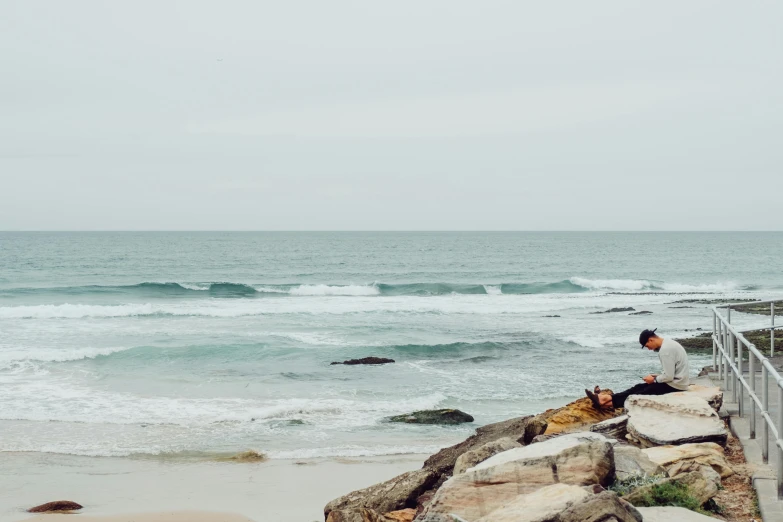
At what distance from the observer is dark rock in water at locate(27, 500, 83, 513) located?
33.0 feet

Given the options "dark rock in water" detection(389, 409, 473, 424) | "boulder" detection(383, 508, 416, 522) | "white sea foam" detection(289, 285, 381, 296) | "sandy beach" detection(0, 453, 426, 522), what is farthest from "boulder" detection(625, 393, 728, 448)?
"white sea foam" detection(289, 285, 381, 296)

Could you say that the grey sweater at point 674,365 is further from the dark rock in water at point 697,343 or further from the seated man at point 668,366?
the dark rock in water at point 697,343

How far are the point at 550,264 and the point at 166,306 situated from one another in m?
43.6

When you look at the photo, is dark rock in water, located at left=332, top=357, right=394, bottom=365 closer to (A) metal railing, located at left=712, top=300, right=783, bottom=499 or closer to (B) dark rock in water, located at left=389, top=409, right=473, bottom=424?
(B) dark rock in water, located at left=389, top=409, right=473, bottom=424

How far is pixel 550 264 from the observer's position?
73125mm

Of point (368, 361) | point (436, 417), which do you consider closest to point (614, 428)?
point (436, 417)

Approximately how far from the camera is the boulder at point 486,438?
922 centimetres

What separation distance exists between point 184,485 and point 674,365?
693 centimetres

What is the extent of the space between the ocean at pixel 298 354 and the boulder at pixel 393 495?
14.5 ft

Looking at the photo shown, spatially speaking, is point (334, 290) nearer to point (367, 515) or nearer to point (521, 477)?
point (367, 515)

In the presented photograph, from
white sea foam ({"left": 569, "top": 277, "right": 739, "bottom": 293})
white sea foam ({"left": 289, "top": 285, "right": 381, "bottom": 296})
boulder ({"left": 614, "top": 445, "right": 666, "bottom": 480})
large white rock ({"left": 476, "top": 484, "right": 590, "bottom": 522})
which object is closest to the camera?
large white rock ({"left": 476, "top": 484, "right": 590, "bottom": 522})

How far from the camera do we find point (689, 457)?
679 centimetres

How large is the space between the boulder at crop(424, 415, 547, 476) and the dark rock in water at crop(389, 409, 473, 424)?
314 centimetres

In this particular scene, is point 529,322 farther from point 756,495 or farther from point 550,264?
point 550,264
